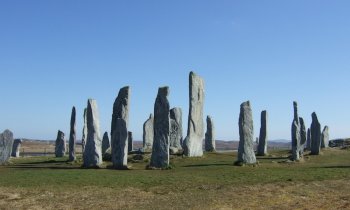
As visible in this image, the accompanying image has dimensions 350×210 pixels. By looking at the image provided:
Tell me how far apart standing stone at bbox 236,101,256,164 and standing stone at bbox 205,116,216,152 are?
50.1 feet

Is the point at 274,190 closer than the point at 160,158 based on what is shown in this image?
Yes

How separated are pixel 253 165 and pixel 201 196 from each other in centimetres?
1196

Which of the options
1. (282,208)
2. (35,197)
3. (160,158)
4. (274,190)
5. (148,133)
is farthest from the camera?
(148,133)

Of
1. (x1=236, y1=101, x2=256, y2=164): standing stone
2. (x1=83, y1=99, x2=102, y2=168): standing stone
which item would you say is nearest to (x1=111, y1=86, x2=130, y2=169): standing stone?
(x1=83, y1=99, x2=102, y2=168): standing stone

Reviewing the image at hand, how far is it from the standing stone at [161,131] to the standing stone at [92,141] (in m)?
3.31

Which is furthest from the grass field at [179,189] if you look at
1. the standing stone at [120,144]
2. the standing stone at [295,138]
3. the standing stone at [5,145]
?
the standing stone at [5,145]

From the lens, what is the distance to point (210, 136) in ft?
159

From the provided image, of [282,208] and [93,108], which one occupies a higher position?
[93,108]

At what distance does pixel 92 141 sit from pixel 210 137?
66.1ft

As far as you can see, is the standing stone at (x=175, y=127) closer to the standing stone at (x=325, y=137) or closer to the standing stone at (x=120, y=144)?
the standing stone at (x=120, y=144)

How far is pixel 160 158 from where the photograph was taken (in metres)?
29.3

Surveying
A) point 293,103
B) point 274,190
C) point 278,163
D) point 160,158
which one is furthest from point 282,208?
point 293,103

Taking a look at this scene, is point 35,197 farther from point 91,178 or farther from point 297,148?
point 297,148

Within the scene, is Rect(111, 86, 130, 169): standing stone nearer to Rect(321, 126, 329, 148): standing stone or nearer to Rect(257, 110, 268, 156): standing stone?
Rect(257, 110, 268, 156): standing stone
